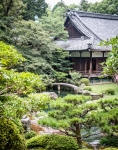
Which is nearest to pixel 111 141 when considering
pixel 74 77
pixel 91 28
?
pixel 74 77

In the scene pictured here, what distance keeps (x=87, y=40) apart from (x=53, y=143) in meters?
18.5

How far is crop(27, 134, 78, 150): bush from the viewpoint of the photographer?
226 inches

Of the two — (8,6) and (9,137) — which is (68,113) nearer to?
(9,137)

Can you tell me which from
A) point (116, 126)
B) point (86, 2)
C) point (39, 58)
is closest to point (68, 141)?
point (116, 126)

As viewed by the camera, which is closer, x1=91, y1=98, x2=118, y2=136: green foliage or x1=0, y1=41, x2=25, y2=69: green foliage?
x1=0, y1=41, x2=25, y2=69: green foliage

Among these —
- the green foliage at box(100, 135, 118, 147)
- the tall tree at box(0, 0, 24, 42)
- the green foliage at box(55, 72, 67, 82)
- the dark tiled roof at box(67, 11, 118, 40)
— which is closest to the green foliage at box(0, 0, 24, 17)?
the tall tree at box(0, 0, 24, 42)

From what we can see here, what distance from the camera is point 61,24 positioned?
23.4 meters

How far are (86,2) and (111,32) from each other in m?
17.4

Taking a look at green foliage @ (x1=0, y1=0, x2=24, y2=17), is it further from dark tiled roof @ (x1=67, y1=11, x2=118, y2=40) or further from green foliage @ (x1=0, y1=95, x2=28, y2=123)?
green foliage @ (x1=0, y1=95, x2=28, y2=123)

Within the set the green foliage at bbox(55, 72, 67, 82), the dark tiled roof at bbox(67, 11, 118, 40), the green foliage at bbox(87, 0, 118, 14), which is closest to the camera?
the green foliage at bbox(55, 72, 67, 82)

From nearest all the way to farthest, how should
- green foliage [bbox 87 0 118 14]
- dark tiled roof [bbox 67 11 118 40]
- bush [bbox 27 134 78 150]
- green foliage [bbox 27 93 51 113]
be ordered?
green foliage [bbox 27 93 51 113] < bush [bbox 27 134 78 150] < dark tiled roof [bbox 67 11 118 40] < green foliage [bbox 87 0 118 14]

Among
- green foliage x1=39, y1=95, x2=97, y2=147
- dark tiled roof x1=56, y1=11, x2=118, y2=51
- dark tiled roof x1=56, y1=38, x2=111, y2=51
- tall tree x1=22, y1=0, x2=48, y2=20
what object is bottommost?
green foliage x1=39, y1=95, x2=97, y2=147

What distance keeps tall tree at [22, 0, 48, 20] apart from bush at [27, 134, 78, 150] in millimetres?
30008

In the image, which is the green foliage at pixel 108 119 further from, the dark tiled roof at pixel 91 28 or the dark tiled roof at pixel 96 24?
the dark tiled roof at pixel 96 24
